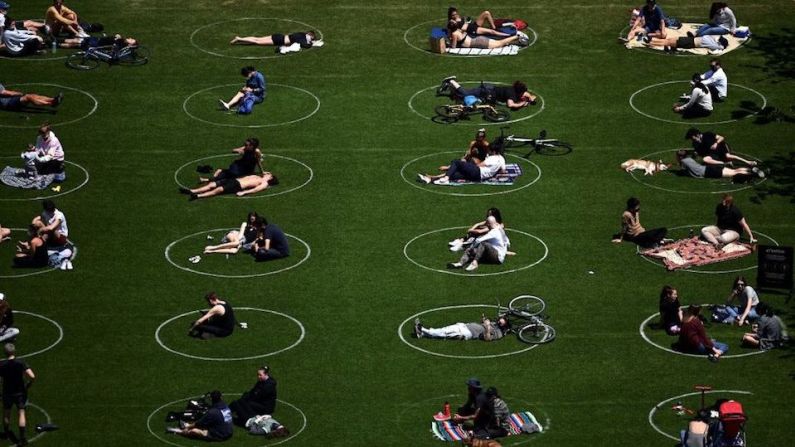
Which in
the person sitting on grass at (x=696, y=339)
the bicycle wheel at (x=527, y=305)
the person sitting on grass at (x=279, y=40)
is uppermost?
the person sitting on grass at (x=279, y=40)

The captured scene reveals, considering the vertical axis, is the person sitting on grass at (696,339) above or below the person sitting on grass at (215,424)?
above

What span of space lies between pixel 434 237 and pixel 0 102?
17.3 m

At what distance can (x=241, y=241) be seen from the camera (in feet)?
170

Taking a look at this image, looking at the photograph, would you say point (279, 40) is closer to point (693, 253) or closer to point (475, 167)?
point (475, 167)

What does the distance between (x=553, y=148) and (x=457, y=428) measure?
17767 millimetres

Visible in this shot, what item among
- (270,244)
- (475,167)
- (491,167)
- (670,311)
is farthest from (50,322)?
(670,311)

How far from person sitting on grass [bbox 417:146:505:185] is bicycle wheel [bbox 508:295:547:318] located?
8.08 metres

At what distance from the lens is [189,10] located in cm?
7050

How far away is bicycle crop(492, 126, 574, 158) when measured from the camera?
5836 centimetres

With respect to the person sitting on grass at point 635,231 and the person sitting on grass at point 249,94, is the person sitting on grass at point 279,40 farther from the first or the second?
the person sitting on grass at point 635,231

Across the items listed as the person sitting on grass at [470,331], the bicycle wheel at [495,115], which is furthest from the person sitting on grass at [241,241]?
the bicycle wheel at [495,115]

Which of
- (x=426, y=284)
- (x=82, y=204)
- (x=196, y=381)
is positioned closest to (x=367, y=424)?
(x=196, y=381)

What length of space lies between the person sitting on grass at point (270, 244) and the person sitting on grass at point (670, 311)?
35.6 ft

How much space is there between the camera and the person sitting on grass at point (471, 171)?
5609cm
